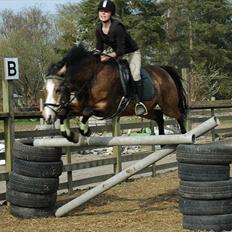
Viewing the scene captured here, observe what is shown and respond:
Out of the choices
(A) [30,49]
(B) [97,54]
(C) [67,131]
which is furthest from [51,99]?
(A) [30,49]

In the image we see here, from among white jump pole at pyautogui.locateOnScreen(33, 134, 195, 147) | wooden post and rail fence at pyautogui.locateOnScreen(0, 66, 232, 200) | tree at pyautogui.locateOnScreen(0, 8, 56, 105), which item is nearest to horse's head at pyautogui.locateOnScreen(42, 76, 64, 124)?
white jump pole at pyautogui.locateOnScreen(33, 134, 195, 147)

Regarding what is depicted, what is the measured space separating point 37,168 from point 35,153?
21cm

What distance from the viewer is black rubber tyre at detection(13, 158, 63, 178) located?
7.39m

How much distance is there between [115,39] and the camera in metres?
7.41

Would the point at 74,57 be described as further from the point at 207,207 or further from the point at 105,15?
the point at 207,207

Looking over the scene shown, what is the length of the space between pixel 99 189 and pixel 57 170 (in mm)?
783

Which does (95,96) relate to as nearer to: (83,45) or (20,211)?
(83,45)

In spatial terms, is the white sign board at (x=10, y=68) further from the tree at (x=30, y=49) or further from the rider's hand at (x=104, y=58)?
the tree at (x=30, y=49)

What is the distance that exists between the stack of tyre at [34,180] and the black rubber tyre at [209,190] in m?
2.03

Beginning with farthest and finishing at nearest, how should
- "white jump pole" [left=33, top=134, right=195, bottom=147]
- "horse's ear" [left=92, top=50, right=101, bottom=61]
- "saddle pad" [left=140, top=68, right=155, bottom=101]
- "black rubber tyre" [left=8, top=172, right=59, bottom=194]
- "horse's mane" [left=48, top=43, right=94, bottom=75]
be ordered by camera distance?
"saddle pad" [left=140, top=68, right=155, bottom=101] < "black rubber tyre" [left=8, top=172, right=59, bottom=194] < "horse's ear" [left=92, top=50, right=101, bottom=61] < "horse's mane" [left=48, top=43, right=94, bottom=75] < "white jump pole" [left=33, top=134, right=195, bottom=147]

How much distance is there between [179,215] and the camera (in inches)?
291

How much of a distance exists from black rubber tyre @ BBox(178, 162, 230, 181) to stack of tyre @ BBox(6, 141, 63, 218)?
1943mm

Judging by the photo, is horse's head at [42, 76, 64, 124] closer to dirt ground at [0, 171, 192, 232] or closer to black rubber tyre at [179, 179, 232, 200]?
dirt ground at [0, 171, 192, 232]

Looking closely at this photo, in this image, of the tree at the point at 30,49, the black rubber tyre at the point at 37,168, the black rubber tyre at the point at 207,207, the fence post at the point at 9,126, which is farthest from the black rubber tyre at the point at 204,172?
the tree at the point at 30,49
